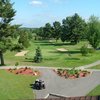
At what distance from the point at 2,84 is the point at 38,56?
20.4 meters

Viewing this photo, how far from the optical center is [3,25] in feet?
160

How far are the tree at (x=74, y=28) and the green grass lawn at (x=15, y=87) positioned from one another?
69.2 meters

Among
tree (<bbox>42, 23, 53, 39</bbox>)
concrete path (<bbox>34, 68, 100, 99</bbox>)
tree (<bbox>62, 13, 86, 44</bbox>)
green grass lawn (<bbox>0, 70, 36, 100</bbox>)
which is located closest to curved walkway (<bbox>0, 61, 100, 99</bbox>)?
concrete path (<bbox>34, 68, 100, 99</bbox>)

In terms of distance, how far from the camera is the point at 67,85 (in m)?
34.0

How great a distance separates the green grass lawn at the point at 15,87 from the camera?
28125mm

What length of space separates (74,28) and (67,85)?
7723 cm

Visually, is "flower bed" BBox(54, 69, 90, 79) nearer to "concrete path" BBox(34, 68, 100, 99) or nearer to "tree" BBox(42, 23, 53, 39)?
"concrete path" BBox(34, 68, 100, 99)

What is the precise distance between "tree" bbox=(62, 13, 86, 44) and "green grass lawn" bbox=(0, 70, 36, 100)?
69164mm

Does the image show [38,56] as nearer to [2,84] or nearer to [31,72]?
[31,72]

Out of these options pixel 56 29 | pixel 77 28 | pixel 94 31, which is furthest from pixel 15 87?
pixel 56 29

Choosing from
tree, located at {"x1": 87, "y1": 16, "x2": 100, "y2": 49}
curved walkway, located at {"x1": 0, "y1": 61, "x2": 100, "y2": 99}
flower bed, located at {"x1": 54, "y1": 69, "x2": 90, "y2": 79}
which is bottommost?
curved walkway, located at {"x1": 0, "y1": 61, "x2": 100, "y2": 99}

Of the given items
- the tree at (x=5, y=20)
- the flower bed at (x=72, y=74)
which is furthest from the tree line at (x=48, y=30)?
the flower bed at (x=72, y=74)

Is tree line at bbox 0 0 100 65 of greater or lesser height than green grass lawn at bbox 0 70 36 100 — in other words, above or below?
above

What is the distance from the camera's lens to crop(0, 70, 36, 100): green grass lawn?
28.1 meters
